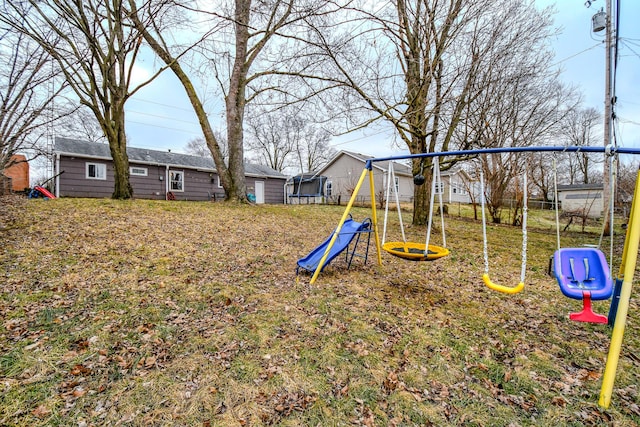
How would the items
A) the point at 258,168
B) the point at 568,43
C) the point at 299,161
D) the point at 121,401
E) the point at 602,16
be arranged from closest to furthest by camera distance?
the point at 121,401
the point at 568,43
the point at 602,16
the point at 258,168
the point at 299,161

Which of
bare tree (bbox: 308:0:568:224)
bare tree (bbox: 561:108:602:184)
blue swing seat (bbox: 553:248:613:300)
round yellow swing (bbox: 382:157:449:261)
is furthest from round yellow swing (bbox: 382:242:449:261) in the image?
bare tree (bbox: 561:108:602:184)

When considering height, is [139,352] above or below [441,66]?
below

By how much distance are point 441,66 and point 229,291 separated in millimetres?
7234

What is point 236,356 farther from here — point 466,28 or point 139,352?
point 466,28

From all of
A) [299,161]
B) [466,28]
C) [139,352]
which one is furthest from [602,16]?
[299,161]

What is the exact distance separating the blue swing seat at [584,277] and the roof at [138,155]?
57.5 feet

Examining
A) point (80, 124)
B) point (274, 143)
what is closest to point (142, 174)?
point (80, 124)

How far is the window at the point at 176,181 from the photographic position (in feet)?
54.1

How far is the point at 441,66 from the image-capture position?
23.5 ft

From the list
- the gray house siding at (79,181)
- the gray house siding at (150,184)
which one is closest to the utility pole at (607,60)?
the gray house siding at (150,184)

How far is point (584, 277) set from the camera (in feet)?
9.47

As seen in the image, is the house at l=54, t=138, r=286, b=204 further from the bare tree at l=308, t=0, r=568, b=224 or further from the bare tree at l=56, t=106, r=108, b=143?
the bare tree at l=308, t=0, r=568, b=224

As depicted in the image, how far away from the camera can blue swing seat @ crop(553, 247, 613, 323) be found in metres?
2.55

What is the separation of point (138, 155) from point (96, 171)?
7.22ft
